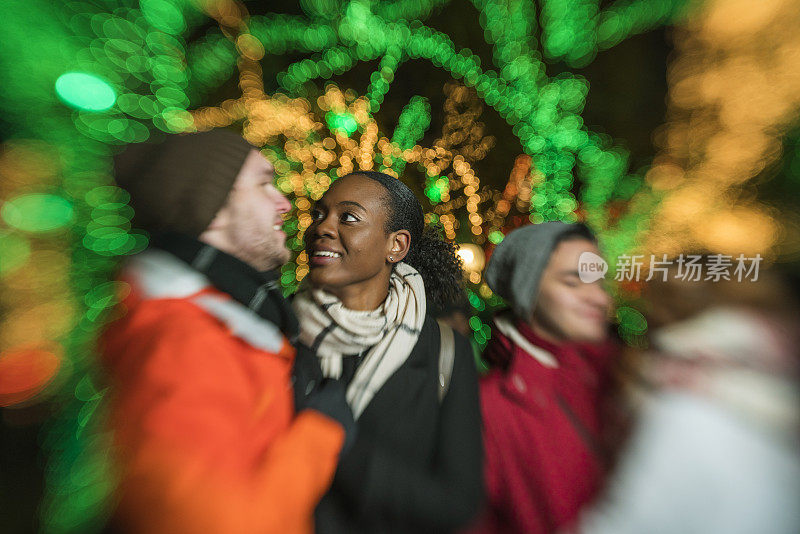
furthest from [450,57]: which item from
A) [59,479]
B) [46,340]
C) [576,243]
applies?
[59,479]

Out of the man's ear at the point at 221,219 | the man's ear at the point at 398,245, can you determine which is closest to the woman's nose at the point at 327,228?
the man's ear at the point at 398,245

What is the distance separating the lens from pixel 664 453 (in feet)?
3.09

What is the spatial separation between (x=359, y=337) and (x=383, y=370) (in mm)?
153

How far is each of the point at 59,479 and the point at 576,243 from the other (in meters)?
4.38

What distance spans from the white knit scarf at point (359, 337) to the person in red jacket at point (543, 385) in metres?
0.47

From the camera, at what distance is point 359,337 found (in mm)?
1308

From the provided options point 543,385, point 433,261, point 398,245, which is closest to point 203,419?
point 398,245

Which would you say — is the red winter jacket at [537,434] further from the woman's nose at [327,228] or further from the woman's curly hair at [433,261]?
the woman's nose at [327,228]

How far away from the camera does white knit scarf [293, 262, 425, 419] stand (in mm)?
1271

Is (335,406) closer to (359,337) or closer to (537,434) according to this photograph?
(359,337)

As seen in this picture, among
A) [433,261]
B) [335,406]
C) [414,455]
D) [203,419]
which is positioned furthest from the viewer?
[433,261]

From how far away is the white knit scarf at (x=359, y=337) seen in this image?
1.27 meters

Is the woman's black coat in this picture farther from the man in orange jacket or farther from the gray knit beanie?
the gray knit beanie

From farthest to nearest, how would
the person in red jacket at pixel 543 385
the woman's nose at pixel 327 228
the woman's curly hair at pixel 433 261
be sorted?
the woman's curly hair at pixel 433 261 < the woman's nose at pixel 327 228 < the person in red jacket at pixel 543 385
